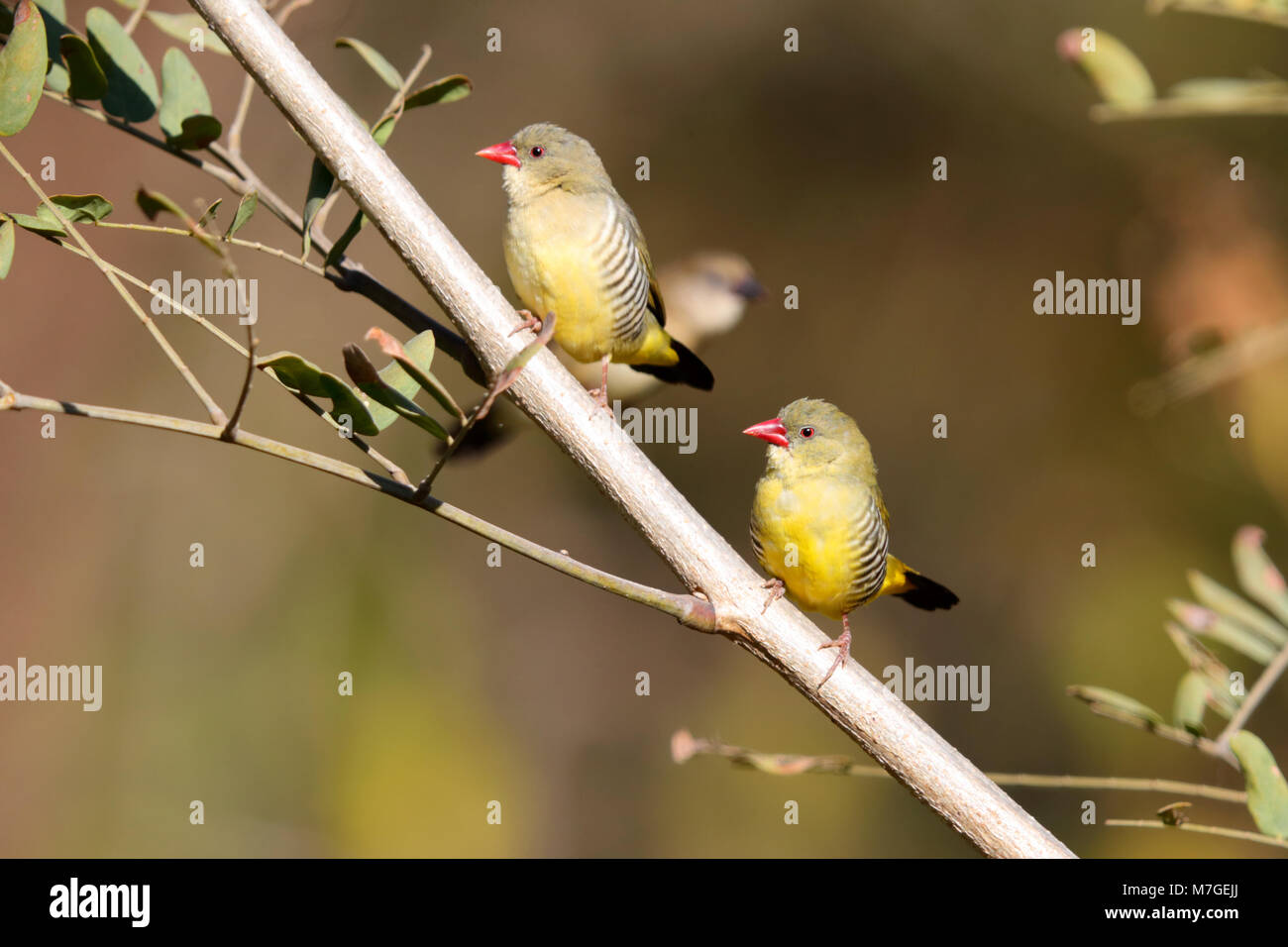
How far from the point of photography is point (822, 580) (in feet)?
9.18

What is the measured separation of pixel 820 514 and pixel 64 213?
6.02ft

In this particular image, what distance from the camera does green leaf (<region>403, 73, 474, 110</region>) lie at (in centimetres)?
212

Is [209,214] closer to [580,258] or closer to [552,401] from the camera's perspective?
[552,401]

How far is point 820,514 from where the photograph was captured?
284 centimetres

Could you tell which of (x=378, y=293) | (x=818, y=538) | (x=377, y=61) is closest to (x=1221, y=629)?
(x=818, y=538)

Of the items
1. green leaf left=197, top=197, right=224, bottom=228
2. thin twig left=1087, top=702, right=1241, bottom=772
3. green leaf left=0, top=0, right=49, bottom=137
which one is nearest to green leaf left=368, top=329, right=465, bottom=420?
green leaf left=197, top=197, right=224, bottom=228

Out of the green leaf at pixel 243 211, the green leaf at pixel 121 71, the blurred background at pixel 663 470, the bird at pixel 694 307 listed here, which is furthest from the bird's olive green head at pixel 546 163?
the blurred background at pixel 663 470

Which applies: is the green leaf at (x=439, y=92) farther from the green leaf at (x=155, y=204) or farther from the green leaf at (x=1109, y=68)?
the green leaf at (x=1109, y=68)

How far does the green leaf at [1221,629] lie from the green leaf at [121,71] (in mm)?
2062

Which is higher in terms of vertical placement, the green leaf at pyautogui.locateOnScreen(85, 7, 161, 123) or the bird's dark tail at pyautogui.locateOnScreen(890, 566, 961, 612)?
the green leaf at pyautogui.locateOnScreen(85, 7, 161, 123)

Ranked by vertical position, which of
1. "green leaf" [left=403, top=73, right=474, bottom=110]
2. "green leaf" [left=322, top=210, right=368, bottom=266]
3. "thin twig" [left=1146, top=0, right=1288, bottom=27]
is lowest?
"green leaf" [left=322, top=210, right=368, bottom=266]

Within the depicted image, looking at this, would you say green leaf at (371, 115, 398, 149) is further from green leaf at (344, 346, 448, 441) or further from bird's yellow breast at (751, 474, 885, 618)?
bird's yellow breast at (751, 474, 885, 618)

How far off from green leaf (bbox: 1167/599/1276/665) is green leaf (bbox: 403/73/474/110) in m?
1.58
